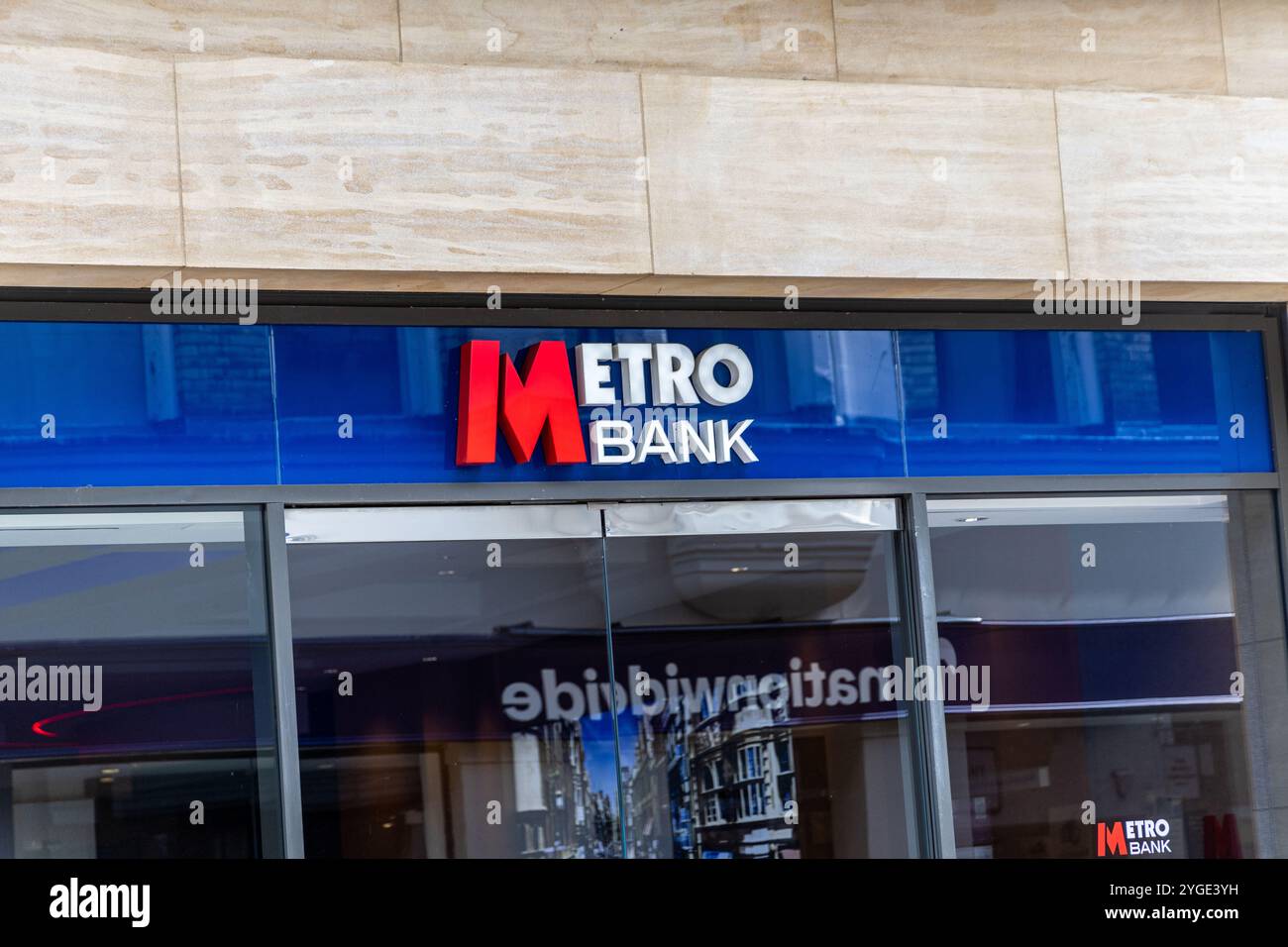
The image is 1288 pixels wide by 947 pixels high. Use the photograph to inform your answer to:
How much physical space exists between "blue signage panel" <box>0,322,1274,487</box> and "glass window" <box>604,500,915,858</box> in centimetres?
30

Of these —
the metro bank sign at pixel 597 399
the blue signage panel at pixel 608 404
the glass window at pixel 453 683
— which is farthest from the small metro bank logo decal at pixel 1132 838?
the metro bank sign at pixel 597 399

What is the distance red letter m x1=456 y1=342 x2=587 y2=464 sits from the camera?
7.37 metres

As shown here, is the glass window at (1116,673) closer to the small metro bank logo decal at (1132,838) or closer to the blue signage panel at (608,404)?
the small metro bank logo decal at (1132,838)

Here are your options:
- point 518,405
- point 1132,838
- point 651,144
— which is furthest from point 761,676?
point 651,144

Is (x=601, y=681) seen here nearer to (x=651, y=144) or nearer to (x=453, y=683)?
(x=453, y=683)

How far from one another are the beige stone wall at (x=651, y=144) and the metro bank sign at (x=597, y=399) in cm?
37

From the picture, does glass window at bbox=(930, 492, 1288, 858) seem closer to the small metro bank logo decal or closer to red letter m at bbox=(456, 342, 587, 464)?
the small metro bank logo decal

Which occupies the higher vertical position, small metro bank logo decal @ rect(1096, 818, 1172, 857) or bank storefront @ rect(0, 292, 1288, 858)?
bank storefront @ rect(0, 292, 1288, 858)

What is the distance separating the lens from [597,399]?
7.57m

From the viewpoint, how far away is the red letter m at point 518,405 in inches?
290

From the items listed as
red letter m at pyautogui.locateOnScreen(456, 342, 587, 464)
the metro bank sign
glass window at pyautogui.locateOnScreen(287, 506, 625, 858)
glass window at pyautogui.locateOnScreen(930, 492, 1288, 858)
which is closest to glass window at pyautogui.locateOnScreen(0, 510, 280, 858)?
glass window at pyautogui.locateOnScreen(287, 506, 625, 858)

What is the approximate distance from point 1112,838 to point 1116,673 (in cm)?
83

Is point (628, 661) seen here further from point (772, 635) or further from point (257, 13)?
point (257, 13)

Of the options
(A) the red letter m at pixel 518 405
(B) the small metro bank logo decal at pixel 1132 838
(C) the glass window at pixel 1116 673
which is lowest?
(B) the small metro bank logo decal at pixel 1132 838
